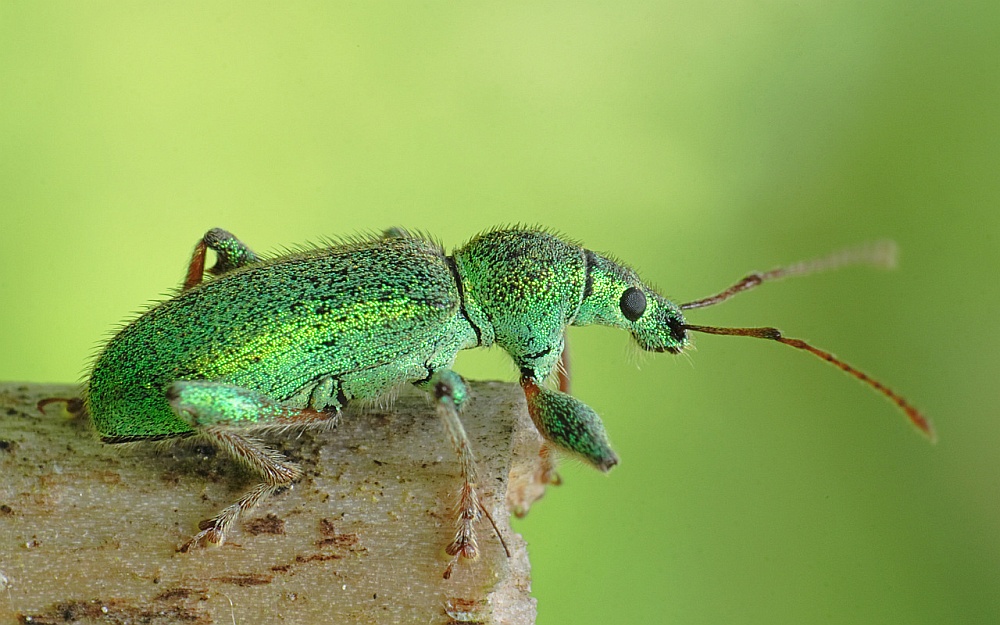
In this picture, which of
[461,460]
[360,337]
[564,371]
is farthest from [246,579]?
[564,371]

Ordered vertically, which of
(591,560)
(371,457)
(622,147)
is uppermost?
(622,147)

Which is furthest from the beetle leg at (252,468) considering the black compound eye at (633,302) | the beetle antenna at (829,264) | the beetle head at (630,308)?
the beetle antenna at (829,264)

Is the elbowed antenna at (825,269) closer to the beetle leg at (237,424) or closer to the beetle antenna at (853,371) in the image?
the beetle antenna at (853,371)

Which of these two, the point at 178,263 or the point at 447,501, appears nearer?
the point at 447,501

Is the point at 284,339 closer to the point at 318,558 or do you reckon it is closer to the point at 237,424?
the point at 237,424

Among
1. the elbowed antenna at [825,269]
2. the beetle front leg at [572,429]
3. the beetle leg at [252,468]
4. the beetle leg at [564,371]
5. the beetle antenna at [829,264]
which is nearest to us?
the beetle leg at [252,468]

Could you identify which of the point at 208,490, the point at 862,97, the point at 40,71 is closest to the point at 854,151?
the point at 862,97

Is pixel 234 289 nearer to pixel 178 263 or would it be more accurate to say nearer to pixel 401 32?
pixel 178 263
